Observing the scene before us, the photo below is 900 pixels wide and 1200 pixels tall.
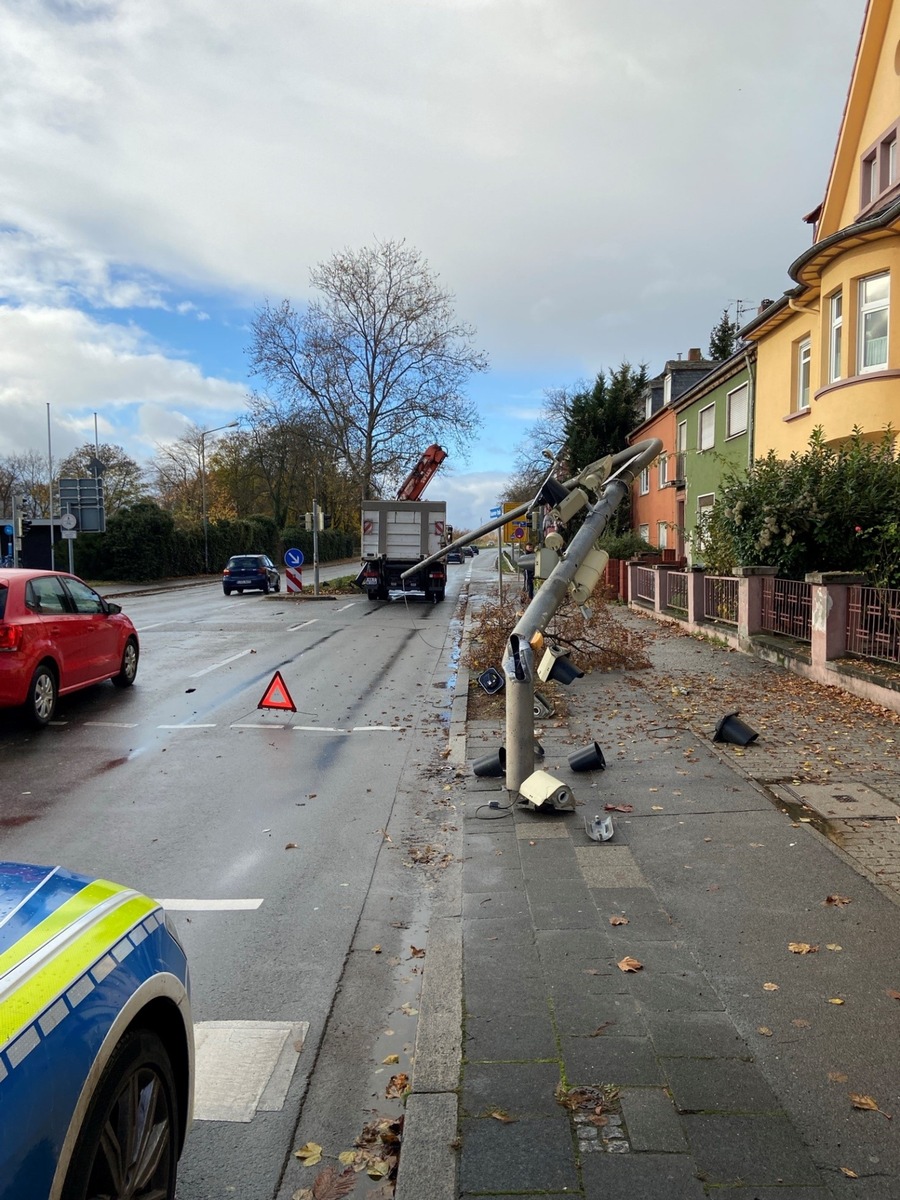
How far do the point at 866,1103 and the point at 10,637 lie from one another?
28.4 feet

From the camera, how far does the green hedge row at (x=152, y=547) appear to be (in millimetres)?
44219

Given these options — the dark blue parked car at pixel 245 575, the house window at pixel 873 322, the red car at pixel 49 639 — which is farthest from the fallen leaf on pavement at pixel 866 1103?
the dark blue parked car at pixel 245 575

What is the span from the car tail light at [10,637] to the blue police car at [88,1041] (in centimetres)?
739

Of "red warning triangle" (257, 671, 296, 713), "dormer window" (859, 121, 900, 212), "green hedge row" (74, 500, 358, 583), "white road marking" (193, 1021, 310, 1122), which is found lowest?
"white road marking" (193, 1021, 310, 1122)

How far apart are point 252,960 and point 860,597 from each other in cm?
913

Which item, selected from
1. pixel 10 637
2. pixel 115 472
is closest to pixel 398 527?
pixel 10 637

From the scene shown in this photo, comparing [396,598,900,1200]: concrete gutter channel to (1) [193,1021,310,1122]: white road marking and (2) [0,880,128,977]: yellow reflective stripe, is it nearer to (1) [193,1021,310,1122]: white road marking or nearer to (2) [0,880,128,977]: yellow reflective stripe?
(1) [193,1021,310,1122]: white road marking

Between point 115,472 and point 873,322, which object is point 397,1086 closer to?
point 873,322

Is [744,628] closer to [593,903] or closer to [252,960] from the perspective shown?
[593,903]

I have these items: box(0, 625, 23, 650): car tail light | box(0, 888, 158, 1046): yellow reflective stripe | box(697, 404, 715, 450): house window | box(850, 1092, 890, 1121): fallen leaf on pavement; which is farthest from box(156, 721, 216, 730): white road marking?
box(697, 404, 715, 450): house window

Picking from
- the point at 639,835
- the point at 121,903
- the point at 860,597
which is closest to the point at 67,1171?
the point at 121,903

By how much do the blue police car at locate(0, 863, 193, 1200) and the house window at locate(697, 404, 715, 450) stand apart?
28.6 metres

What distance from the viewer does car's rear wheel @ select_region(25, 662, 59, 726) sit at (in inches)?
370

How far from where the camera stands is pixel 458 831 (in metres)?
6.08
